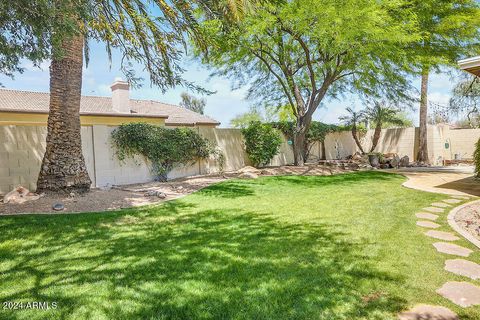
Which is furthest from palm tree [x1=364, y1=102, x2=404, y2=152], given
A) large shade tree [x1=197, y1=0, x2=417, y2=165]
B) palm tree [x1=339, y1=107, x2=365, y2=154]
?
large shade tree [x1=197, y1=0, x2=417, y2=165]

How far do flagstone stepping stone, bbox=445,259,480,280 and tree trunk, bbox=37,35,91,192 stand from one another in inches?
267

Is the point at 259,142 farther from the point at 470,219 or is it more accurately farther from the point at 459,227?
the point at 459,227

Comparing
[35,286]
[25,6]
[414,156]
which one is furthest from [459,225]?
[414,156]

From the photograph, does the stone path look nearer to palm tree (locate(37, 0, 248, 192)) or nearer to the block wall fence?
palm tree (locate(37, 0, 248, 192))

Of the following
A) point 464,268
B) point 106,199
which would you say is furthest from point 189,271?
point 106,199

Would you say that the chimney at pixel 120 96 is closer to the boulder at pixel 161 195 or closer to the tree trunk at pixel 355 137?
the boulder at pixel 161 195

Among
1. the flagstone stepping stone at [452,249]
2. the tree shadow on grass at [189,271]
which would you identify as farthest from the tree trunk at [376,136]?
the flagstone stepping stone at [452,249]

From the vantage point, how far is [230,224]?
15.9 ft

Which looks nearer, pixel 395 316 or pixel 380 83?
pixel 395 316

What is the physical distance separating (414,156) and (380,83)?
6080 mm

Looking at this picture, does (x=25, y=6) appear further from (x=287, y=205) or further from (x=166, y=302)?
(x=287, y=205)

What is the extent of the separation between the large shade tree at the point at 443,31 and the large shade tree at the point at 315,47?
102 centimetres

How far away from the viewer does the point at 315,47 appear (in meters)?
11.5

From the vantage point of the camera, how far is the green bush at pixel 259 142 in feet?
41.9
